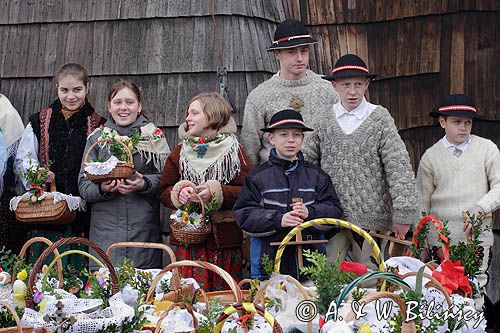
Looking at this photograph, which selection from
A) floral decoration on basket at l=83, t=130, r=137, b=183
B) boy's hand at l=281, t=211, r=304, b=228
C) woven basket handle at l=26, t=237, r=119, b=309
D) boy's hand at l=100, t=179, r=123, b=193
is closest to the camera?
woven basket handle at l=26, t=237, r=119, b=309

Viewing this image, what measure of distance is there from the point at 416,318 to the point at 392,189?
181cm

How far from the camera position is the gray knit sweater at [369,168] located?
16.1ft

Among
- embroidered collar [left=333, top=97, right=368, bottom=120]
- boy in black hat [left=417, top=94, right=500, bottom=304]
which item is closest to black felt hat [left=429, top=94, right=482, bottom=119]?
boy in black hat [left=417, top=94, right=500, bottom=304]

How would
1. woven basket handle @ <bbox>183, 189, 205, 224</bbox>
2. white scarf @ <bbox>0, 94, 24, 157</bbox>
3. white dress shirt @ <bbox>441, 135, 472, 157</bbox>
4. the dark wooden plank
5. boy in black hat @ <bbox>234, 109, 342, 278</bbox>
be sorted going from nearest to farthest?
boy in black hat @ <bbox>234, 109, 342, 278</bbox>, woven basket handle @ <bbox>183, 189, 205, 224</bbox>, white dress shirt @ <bbox>441, 135, 472, 157</bbox>, white scarf @ <bbox>0, 94, 24, 157</bbox>, the dark wooden plank

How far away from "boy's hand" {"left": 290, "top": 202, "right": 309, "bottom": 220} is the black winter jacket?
0.06 metres

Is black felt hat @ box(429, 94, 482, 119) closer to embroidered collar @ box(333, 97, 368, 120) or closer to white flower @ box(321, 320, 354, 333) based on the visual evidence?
embroidered collar @ box(333, 97, 368, 120)

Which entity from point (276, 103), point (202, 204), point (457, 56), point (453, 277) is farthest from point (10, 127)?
point (457, 56)

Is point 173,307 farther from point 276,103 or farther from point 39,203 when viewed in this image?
point 276,103

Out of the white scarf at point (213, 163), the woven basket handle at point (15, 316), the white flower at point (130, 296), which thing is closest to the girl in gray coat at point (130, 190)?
the white scarf at point (213, 163)

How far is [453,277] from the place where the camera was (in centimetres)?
A: 371

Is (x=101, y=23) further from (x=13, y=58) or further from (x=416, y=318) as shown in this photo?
(x=416, y=318)

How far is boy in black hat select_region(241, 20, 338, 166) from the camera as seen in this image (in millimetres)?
5207

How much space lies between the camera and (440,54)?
20.7 ft

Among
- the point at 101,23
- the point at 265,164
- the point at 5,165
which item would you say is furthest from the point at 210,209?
the point at 101,23
